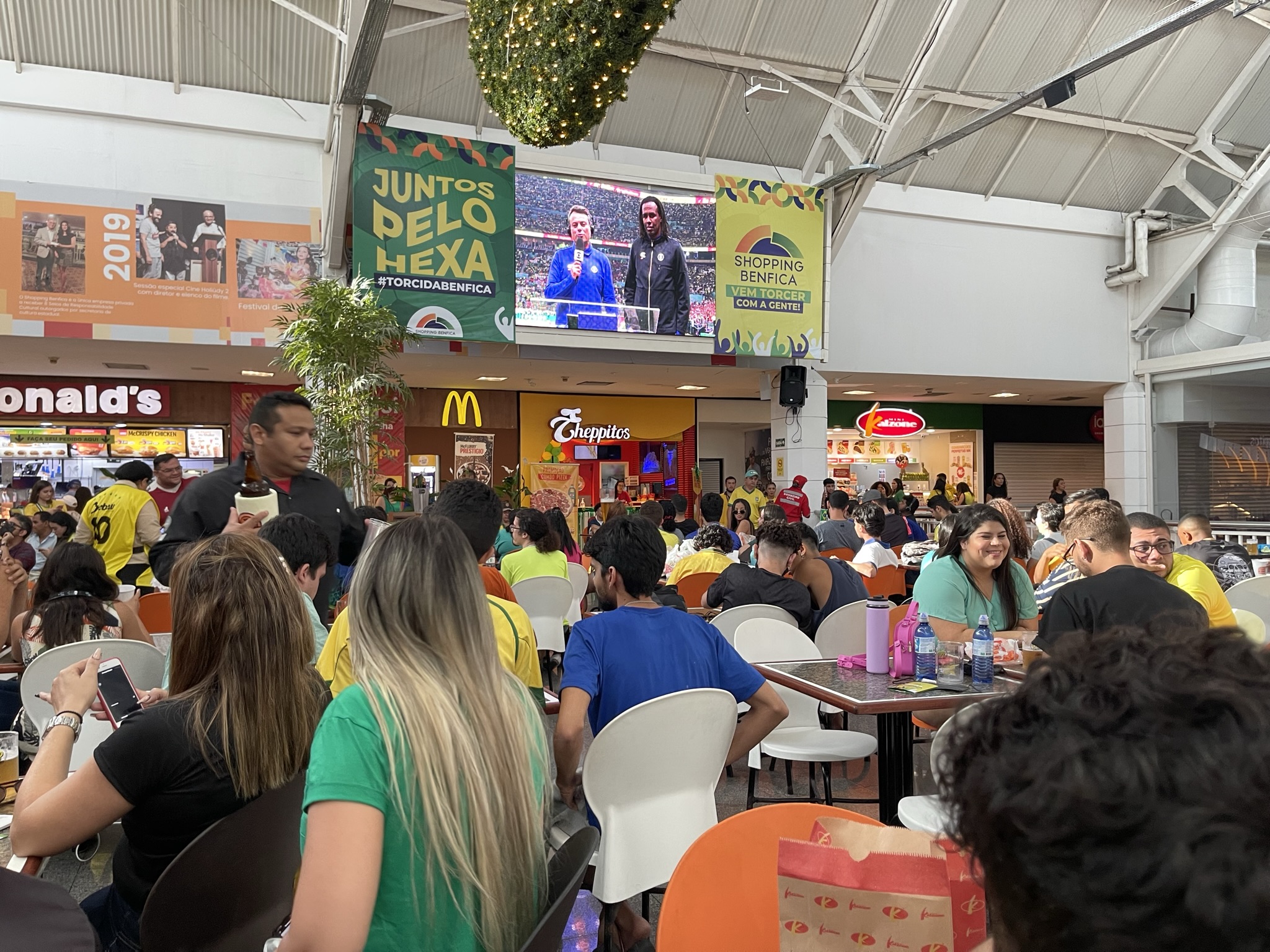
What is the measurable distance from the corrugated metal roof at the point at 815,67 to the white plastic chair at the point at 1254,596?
644 cm

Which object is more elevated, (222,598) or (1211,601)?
(222,598)

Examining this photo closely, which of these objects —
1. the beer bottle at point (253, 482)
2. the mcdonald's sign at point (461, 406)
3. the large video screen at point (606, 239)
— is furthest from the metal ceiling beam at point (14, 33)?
the beer bottle at point (253, 482)

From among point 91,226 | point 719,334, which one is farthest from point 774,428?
point 91,226

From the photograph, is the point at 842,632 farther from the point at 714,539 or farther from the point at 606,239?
the point at 606,239

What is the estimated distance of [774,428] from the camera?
12109 mm

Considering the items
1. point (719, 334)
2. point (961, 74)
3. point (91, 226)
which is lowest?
point (719, 334)

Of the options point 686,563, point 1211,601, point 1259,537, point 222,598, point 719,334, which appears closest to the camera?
point 222,598

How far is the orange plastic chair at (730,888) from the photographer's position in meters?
1.38

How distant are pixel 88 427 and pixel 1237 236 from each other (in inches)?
625

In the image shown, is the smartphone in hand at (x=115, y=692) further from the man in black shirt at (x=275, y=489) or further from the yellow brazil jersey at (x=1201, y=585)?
the yellow brazil jersey at (x=1201, y=585)

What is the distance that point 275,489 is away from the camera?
323 cm

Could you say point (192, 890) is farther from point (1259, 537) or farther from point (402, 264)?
point (1259, 537)

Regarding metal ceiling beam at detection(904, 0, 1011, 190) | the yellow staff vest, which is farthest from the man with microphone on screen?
metal ceiling beam at detection(904, 0, 1011, 190)

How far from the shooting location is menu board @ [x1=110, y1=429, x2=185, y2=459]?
1220 centimetres
